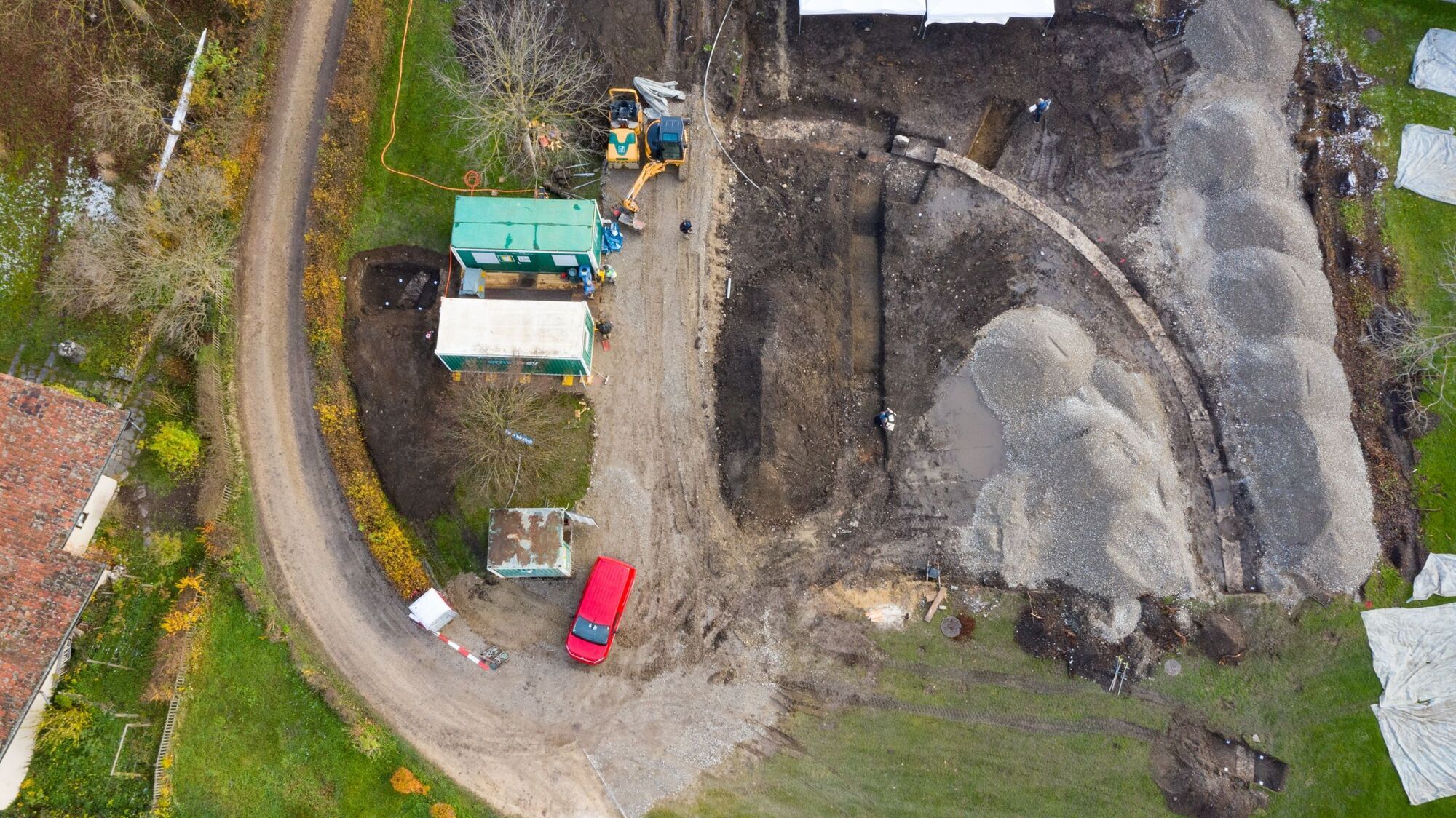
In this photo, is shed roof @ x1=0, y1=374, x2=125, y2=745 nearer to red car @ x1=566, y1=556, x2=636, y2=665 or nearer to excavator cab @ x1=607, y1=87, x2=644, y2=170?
red car @ x1=566, y1=556, x2=636, y2=665

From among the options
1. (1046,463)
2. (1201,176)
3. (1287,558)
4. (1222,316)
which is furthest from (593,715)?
(1201,176)

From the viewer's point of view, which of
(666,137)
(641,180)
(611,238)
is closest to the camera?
(666,137)

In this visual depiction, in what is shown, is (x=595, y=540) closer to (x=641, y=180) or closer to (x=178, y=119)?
(x=641, y=180)

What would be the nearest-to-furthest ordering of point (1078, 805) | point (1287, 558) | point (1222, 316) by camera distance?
Answer: point (1078, 805), point (1287, 558), point (1222, 316)

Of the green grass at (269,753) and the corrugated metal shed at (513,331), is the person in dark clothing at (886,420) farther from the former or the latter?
the green grass at (269,753)

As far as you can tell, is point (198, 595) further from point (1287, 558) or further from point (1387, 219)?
point (1387, 219)

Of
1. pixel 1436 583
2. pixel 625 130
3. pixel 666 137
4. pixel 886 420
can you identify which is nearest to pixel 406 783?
pixel 886 420
